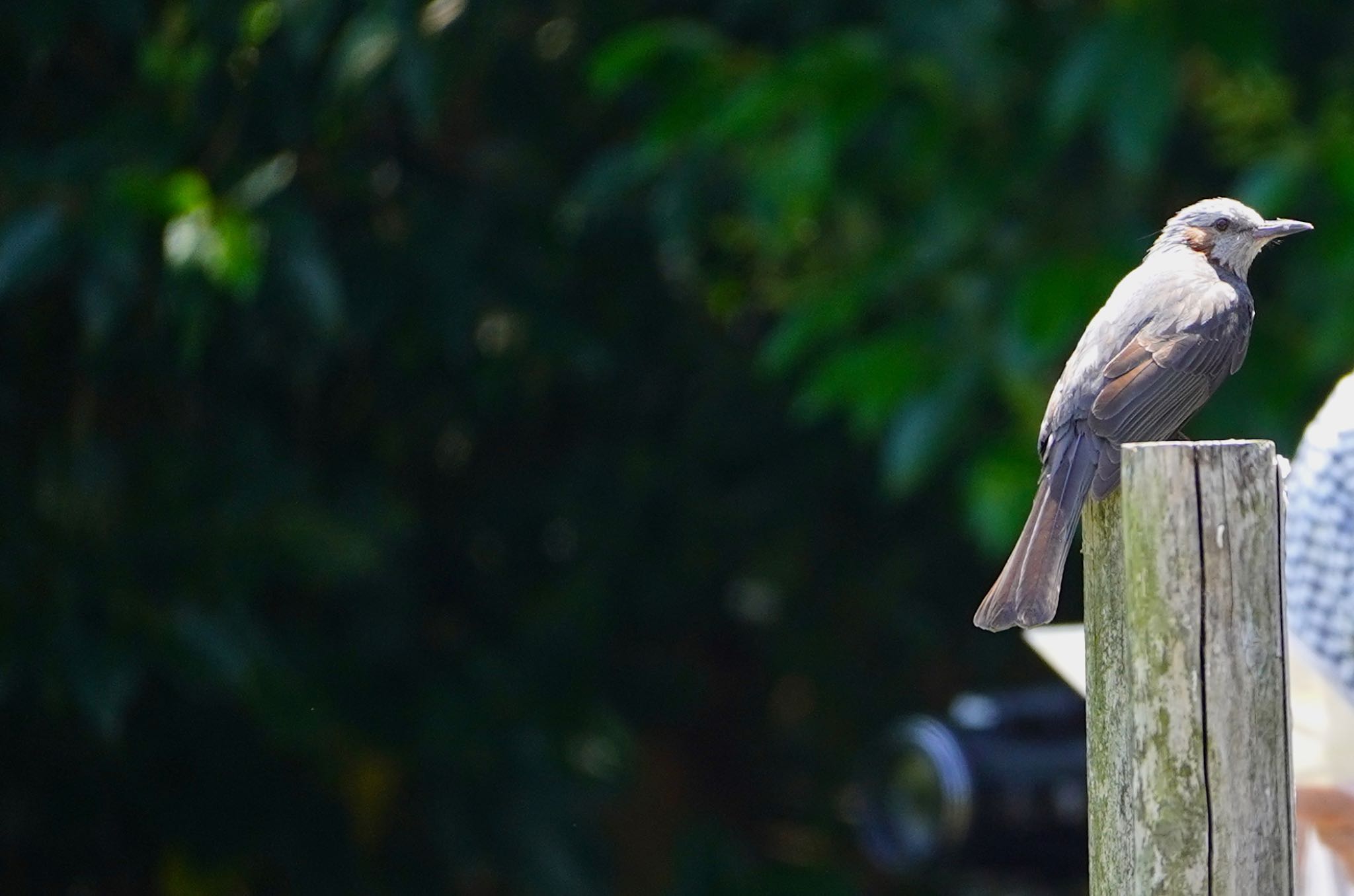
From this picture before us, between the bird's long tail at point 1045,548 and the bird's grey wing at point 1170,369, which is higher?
the bird's long tail at point 1045,548

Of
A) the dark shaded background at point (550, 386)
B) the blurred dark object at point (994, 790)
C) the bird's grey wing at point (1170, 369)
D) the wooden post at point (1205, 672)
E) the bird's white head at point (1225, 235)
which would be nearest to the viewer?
the wooden post at point (1205, 672)

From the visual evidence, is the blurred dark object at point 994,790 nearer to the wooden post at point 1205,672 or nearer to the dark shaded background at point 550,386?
the dark shaded background at point 550,386

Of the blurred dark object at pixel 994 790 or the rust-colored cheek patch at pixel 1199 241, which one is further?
the blurred dark object at pixel 994 790

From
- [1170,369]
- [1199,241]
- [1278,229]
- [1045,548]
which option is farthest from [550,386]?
[1045,548]

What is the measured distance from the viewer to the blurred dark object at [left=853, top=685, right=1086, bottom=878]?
3922 mm

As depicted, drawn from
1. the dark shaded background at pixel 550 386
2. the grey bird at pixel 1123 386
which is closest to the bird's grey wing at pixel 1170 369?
the grey bird at pixel 1123 386

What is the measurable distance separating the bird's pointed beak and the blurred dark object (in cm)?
132

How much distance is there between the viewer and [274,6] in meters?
4.19

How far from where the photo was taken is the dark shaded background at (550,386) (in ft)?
12.2

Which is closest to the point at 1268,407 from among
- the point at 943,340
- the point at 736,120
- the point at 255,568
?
the point at 943,340

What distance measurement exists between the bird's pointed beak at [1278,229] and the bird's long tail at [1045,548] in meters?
0.72

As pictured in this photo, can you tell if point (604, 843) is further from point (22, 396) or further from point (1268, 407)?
point (1268, 407)

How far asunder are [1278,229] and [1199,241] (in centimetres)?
15

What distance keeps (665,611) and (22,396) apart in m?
2.23
